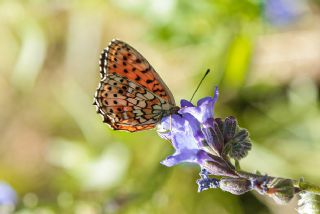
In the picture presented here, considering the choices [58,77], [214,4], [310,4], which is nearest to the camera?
[214,4]

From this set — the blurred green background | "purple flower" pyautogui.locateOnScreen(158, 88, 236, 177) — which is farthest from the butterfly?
the blurred green background

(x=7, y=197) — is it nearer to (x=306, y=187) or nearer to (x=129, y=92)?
(x=129, y=92)

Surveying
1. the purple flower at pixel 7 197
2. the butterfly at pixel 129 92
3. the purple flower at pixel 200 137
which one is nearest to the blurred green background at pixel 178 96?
the purple flower at pixel 7 197

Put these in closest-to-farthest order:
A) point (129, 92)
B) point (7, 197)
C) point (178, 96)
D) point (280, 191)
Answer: point (280, 191)
point (129, 92)
point (7, 197)
point (178, 96)

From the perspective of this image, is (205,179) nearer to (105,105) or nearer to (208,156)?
(208,156)

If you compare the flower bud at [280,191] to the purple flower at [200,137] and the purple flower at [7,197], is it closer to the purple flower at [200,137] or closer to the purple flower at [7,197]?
the purple flower at [200,137]

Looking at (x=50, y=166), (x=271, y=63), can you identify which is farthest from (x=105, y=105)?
(x=50, y=166)

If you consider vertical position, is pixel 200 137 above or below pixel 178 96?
below

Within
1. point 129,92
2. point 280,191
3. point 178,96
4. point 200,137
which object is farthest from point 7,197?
point 280,191
